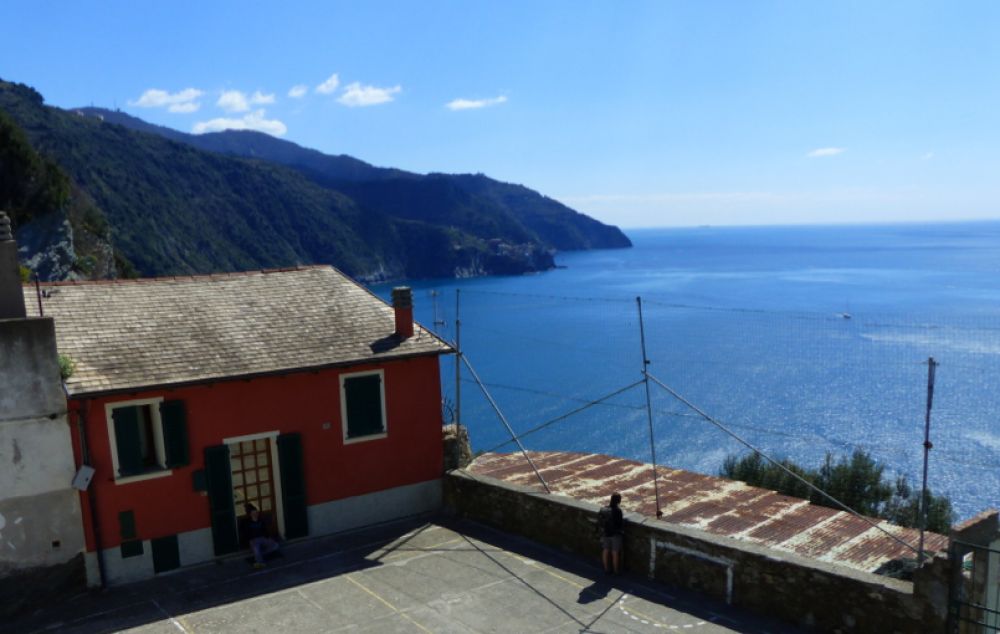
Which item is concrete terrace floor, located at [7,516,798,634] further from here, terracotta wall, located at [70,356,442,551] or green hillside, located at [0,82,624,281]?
green hillside, located at [0,82,624,281]

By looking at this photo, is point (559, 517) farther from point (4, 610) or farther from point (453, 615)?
point (4, 610)

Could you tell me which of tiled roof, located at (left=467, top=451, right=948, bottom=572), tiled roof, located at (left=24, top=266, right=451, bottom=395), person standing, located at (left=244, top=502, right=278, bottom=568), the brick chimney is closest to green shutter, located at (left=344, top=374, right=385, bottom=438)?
tiled roof, located at (left=24, top=266, right=451, bottom=395)

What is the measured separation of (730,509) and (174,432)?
37.1 ft

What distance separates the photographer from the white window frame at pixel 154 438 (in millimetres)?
12156

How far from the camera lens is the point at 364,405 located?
1470 cm

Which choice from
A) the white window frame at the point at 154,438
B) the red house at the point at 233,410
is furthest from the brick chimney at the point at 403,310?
the white window frame at the point at 154,438

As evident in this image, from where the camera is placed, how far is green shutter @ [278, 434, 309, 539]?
13.9 m

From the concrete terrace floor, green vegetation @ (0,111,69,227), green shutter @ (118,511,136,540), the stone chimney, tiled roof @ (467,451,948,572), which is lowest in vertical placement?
tiled roof @ (467,451,948,572)

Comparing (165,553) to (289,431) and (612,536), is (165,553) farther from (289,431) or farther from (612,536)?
(612,536)

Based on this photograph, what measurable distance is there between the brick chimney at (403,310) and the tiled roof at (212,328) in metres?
0.21

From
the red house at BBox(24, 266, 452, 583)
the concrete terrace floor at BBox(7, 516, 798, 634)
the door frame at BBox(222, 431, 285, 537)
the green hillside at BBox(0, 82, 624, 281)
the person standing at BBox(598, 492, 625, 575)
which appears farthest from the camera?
the green hillside at BBox(0, 82, 624, 281)

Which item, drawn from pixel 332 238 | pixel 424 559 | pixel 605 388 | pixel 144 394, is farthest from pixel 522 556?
pixel 332 238

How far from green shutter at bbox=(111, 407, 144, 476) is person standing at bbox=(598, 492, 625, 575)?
808 cm

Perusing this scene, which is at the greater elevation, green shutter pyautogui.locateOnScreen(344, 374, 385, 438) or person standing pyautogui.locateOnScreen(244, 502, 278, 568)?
green shutter pyautogui.locateOnScreen(344, 374, 385, 438)
